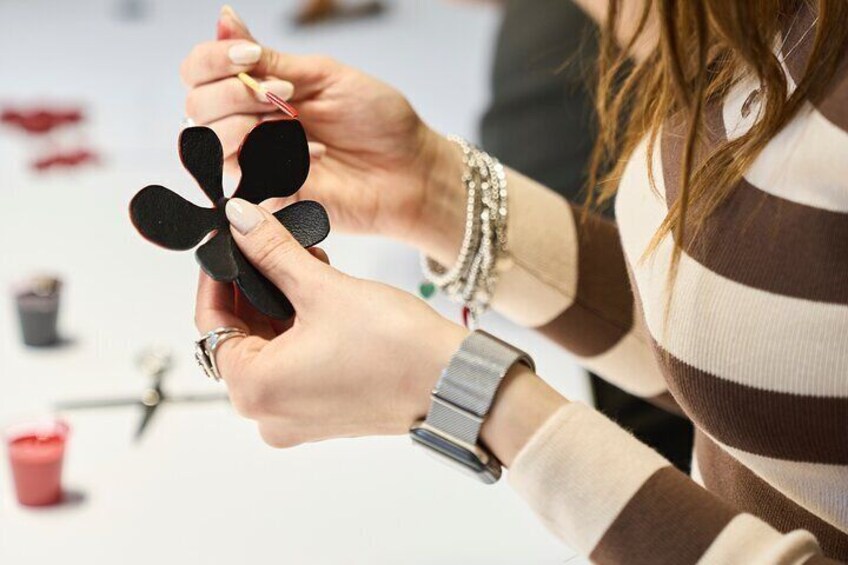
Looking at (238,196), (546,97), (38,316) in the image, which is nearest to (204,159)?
(238,196)

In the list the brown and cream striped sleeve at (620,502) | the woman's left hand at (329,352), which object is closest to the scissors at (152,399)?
the woman's left hand at (329,352)

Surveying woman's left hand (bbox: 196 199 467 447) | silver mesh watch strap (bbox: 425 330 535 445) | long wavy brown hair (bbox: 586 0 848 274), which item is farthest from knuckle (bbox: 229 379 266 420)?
long wavy brown hair (bbox: 586 0 848 274)

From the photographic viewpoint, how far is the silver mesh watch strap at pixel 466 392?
66cm

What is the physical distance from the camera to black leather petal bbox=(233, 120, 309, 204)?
28.3 inches

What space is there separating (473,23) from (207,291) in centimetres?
282

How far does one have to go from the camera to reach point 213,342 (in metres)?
0.72

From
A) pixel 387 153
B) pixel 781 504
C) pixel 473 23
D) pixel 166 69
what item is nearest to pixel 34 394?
pixel 387 153

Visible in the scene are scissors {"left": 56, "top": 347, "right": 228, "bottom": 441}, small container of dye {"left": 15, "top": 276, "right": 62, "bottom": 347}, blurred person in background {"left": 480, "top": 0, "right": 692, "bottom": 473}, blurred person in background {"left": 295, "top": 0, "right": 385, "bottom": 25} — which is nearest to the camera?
scissors {"left": 56, "top": 347, "right": 228, "bottom": 441}

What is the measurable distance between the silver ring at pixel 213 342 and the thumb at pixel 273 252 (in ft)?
0.16

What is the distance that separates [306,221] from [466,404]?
16cm

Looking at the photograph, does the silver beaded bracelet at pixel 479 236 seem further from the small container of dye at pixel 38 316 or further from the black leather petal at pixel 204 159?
the small container of dye at pixel 38 316

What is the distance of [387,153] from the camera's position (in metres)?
0.98

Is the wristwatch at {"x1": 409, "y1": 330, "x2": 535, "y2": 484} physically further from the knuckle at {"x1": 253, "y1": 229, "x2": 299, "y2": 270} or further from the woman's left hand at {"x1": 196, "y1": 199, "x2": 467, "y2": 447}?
the knuckle at {"x1": 253, "y1": 229, "x2": 299, "y2": 270}

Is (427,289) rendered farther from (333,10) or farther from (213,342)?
(333,10)
